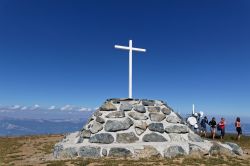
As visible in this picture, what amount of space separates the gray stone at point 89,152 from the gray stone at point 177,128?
4.31 metres

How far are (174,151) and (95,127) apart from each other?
177 inches

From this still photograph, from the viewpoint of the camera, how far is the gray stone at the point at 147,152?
16.4 metres

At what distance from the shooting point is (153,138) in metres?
17.6

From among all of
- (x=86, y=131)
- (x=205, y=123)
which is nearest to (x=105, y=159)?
(x=86, y=131)

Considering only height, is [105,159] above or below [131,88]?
below

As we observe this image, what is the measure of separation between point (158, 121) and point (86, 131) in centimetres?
417

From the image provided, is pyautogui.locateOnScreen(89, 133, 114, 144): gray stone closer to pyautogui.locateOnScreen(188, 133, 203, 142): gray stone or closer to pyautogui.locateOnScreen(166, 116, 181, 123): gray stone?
pyautogui.locateOnScreen(166, 116, 181, 123): gray stone

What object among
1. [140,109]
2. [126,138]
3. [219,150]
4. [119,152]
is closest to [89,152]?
[119,152]

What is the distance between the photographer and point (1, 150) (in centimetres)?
2170

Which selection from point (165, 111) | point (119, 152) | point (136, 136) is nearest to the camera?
point (119, 152)

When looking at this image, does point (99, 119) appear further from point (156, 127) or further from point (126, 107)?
point (156, 127)

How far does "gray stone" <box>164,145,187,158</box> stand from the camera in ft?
54.5

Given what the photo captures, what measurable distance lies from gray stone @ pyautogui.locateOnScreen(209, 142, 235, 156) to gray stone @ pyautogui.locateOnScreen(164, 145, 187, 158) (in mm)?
1733

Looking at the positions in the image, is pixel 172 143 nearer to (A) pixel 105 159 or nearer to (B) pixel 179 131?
(B) pixel 179 131
